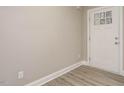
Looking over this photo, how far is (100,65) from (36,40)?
235 centimetres

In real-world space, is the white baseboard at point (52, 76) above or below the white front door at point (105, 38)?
below

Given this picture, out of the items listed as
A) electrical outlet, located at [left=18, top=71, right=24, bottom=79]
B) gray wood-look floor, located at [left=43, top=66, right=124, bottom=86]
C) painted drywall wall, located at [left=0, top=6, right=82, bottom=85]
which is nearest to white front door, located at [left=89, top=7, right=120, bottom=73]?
gray wood-look floor, located at [left=43, top=66, right=124, bottom=86]

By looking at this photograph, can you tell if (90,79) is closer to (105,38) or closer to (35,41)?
(105,38)

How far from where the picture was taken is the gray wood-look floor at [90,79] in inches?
127

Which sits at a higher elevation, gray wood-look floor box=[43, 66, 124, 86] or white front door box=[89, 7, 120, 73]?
white front door box=[89, 7, 120, 73]

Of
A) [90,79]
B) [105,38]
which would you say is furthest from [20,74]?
[105,38]

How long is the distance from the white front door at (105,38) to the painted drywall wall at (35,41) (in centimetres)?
59

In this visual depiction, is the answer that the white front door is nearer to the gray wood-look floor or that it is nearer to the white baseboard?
the gray wood-look floor

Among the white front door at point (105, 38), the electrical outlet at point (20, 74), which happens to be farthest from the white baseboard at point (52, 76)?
the white front door at point (105, 38)

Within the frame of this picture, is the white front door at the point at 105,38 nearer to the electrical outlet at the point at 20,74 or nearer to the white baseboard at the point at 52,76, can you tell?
the white baseboard at the point at 52,76

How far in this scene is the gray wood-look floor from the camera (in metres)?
3.22

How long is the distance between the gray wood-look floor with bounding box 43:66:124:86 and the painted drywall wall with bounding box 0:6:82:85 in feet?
1.10
